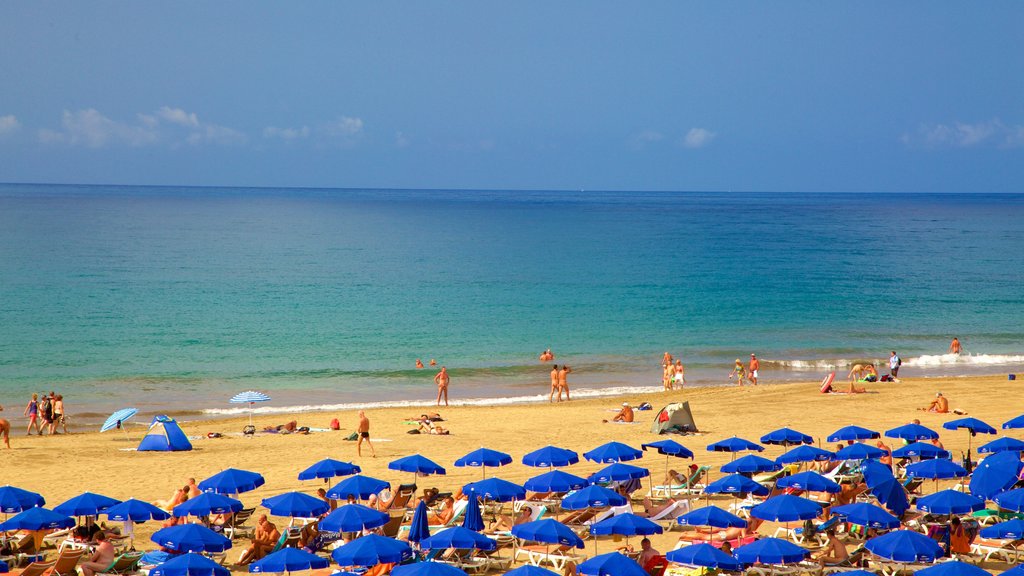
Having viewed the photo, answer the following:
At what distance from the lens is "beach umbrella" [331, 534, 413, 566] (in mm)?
13312

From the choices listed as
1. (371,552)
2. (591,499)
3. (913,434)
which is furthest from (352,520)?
(913,434)

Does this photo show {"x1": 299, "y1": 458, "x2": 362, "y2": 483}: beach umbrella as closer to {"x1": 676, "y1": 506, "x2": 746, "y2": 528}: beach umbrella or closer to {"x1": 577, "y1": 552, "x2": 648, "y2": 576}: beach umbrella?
{"x1": 676, "y1": 506, "x2": 746, "y2": 528}: beach umbrella

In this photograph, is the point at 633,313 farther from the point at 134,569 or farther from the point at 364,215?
the point at 364,215

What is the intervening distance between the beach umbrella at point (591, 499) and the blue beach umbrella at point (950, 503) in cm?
446

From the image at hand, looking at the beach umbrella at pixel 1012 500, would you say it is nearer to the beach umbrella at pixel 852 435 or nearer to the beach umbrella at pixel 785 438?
the beach umbrella at pixel 852 435

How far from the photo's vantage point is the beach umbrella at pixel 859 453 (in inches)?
770

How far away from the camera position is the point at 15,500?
52.6 ft

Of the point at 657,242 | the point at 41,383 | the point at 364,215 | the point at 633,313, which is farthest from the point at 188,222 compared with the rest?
the point at 41,383

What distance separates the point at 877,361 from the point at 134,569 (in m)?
32.9

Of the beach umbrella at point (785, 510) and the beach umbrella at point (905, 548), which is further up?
the beach umbrella at point (785, 510)

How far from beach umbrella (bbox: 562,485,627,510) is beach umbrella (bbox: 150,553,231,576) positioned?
5293mm

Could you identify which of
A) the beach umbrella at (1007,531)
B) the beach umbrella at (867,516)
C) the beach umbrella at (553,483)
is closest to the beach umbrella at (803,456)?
the beach umbrella at (867,516)

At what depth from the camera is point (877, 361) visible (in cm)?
4134


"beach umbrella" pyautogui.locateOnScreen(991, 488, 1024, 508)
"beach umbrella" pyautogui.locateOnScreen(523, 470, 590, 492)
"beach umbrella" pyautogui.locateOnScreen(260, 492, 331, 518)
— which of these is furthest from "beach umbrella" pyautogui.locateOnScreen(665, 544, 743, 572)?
Result: "beach umbrella" pyautogui.locateOnScreen(260, 492, 331, 518)
